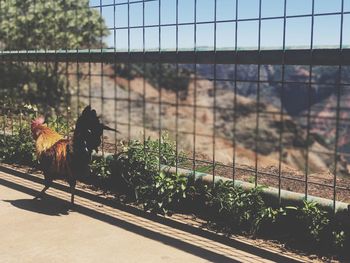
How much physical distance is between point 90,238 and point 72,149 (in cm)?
168

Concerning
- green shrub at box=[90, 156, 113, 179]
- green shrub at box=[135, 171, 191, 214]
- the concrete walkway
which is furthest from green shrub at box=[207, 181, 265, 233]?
green shrub at box=[90, 156, 113, 179]

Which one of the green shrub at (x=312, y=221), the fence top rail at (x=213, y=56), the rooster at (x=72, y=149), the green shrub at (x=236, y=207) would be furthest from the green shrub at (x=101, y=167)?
the green shrub at (x=312, y=221)

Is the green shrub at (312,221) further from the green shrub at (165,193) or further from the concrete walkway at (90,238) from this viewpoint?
the green shrub at (165,193)

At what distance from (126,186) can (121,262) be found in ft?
8.22

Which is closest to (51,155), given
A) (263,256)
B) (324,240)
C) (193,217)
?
(193,217)

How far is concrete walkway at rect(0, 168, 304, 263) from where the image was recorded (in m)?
5.62

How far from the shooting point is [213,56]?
6.83m

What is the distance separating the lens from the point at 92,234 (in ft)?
20.9

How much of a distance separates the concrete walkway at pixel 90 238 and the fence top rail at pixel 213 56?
2.41 m

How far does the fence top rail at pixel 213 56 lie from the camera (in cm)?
571

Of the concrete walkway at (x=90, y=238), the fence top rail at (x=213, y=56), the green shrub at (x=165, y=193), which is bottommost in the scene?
the concrete walkway at (x=90, y=238)

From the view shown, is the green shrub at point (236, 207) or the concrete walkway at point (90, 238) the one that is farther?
the green shrub at point (236, 207)

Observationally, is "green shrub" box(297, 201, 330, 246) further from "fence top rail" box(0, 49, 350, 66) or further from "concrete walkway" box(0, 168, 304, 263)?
"fence top rail" box(0, 49, 350, 66)

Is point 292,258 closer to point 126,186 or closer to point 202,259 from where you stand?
point 202,259
